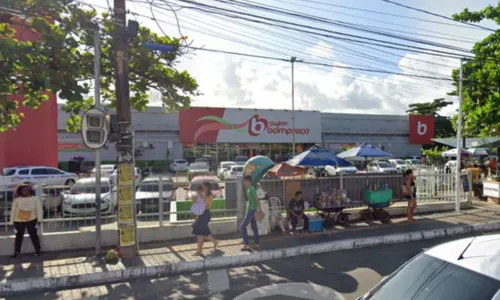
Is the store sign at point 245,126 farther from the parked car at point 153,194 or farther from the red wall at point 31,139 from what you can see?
the parked car at point 153,194

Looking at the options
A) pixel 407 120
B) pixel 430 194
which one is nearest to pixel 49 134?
pixel 430 194

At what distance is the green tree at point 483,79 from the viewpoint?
1287 cm

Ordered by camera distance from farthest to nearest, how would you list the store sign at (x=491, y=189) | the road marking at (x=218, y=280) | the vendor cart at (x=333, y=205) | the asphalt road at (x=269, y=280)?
the store sign at (x=491, y=189) < the vendor cart at (x=333, y=205) < the road marking at (x=218, y=280) < the asphalt road at (x=269, y=280)

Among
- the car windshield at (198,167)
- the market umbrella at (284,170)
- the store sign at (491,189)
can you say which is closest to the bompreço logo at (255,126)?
the car windshield at (198,167)

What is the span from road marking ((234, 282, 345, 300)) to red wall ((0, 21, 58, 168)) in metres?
16.9

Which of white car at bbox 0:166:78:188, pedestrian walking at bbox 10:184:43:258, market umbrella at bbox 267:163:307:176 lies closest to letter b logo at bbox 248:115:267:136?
white car at bbox 0:166:78:188

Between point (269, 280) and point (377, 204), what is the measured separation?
16.8ft

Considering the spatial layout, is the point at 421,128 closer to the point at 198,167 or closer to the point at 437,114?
the point at 437,114

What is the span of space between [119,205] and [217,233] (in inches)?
106

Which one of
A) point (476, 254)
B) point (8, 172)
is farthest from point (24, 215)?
point (8, 172)

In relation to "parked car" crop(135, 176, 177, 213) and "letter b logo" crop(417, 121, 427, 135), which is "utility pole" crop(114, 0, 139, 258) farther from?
"letter b logo" crop(417, 121, 427, 135)

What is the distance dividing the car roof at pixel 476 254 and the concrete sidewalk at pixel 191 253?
188 inches

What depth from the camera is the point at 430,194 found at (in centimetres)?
1162

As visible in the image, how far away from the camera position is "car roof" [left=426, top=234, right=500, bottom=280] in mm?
2023
